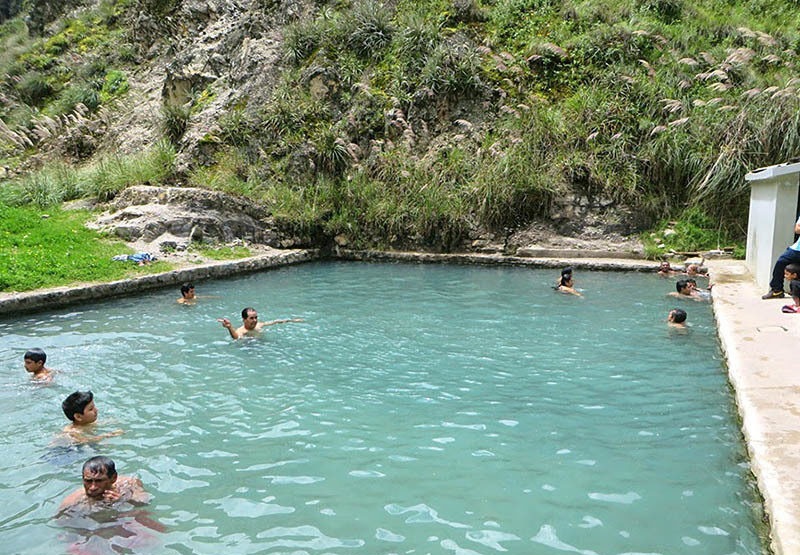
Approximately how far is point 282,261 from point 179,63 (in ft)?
37.6

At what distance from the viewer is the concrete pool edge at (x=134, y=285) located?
378 inches

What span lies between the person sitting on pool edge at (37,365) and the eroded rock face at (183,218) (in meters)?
7.48

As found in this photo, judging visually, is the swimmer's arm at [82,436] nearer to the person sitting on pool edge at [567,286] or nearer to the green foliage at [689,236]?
the person sitting on pool edge at [567,286]

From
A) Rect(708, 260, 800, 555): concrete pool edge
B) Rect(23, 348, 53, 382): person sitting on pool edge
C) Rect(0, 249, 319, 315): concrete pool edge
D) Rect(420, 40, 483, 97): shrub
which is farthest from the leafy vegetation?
Rect(23, 348, 53, 382): person sitting on pool edge

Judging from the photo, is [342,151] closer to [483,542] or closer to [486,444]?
[486,444]

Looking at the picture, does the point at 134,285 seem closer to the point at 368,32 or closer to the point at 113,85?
the point at 368,32

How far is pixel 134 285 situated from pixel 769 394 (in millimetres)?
9842

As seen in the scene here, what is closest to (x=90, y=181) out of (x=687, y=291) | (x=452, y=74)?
(x=452, y=74)

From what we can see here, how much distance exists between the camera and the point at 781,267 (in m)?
8.38

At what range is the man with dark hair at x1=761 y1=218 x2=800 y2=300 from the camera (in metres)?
8.14

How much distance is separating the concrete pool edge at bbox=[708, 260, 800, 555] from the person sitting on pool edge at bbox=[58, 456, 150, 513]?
373 centimetres

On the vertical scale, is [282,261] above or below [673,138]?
below

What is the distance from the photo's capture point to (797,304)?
7.80 metres

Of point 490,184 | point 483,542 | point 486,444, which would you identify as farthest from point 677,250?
point 483,542
